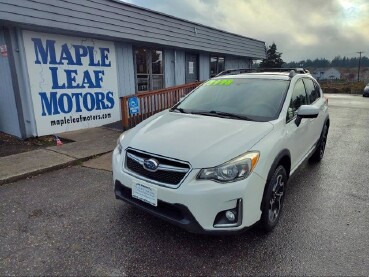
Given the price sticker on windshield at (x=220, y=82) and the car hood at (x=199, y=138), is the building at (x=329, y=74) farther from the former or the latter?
the car hood at (x=199, y=138)

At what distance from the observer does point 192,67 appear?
12.5 m

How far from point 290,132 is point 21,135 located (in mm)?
6310

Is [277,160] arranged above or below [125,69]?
below

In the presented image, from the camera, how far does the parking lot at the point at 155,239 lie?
8.17ft

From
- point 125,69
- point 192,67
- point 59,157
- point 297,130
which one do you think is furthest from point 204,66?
point 297,130

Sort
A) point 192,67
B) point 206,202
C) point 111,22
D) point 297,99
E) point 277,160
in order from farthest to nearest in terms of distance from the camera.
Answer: point 192,67
point 111,22
point 297,99
point 277,160
point 206,202

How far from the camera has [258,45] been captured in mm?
17734

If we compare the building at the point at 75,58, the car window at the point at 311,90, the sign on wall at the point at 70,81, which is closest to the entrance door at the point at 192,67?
the building at the point at 75,58

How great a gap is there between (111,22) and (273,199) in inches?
272

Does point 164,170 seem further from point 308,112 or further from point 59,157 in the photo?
point 59,157

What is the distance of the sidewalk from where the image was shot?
470cm

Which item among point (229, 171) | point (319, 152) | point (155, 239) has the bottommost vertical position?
point (155, 239)

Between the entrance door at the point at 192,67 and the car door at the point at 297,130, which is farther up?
the entrance door at the point at 192,67

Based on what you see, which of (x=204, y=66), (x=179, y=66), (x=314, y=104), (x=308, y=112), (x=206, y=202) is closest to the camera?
(x=206, y=202)
